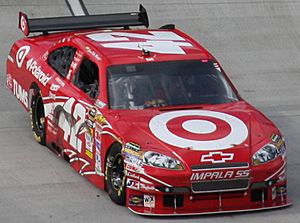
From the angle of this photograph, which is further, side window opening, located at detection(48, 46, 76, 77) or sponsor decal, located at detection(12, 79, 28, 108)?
sponsor decal, located at detection(12, 79, 28, 108)

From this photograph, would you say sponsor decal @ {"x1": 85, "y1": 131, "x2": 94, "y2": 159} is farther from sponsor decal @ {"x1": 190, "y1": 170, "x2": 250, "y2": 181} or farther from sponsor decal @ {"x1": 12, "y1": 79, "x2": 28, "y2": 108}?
sponsor decal @ {"x1": 12, "y1": 79, "x2": 28, "y2": 108}

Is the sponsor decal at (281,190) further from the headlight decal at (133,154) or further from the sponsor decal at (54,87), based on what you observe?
the sponsor decal at (54,87)

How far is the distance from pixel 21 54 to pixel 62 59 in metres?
1.10

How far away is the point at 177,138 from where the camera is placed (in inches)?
437

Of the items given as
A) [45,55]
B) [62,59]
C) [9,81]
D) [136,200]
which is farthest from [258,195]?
[9,81]

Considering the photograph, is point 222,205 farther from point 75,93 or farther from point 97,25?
point 97,25

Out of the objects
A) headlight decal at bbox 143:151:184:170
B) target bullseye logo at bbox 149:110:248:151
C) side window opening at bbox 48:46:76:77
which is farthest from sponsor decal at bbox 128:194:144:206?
side window opening at bbox 48:46:76:77

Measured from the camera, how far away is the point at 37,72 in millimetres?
13680

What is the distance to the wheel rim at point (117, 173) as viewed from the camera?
11344mm

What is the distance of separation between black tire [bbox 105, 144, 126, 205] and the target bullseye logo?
0.42m

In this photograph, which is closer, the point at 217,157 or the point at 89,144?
the point at 217,157

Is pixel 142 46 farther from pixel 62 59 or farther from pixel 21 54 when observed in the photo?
pixel 21 54

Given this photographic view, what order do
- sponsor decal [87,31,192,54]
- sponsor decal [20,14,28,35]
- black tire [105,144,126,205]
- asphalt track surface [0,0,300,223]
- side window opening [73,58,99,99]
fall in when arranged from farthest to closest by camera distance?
sponsor decal [20,14,28,35] → sponsor decal [87,31,192,54] → side window opening [73,58,99,99] → black tire [105,144,126,205] → asphalt track surface [0,0,300,223]

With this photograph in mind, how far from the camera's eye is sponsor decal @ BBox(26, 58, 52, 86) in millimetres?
13362
